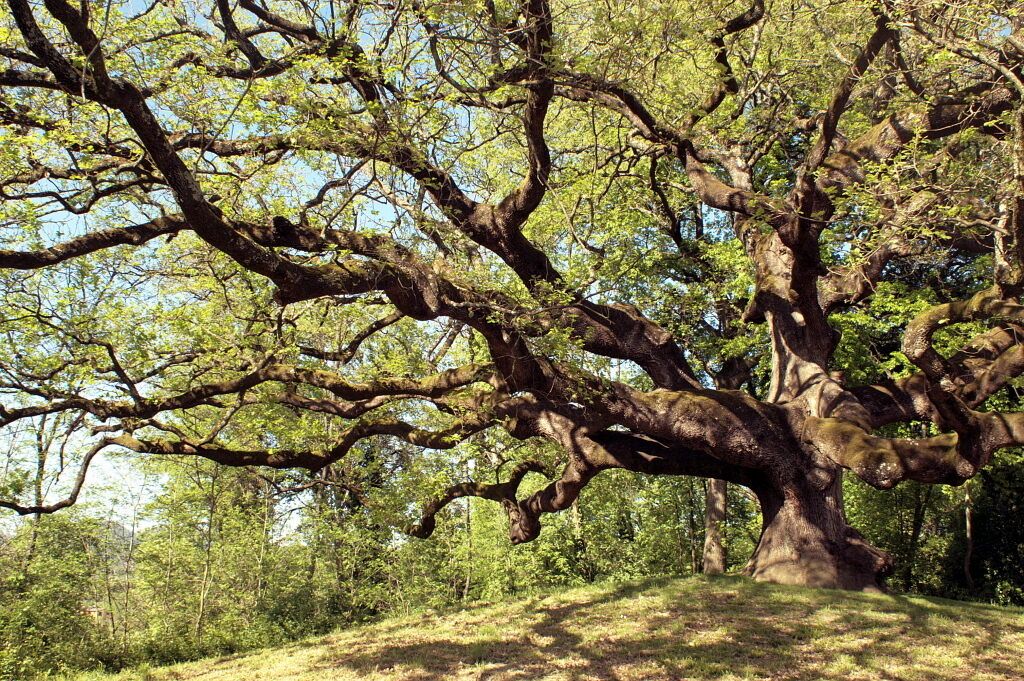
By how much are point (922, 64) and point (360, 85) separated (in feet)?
24.9

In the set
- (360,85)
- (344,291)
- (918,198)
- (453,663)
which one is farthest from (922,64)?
(453,663)

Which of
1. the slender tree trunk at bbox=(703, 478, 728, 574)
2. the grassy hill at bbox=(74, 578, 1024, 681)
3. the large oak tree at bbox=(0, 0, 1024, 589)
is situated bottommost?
the grassy hill at bbox=(74, 578, 1024, 681)

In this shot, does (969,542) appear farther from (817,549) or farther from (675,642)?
(675,642)

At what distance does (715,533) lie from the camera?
14273 mm

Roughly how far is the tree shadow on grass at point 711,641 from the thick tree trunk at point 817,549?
51 centimetres

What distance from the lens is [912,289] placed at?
13547 millimetres

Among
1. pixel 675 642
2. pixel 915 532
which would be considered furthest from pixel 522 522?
pixel 915 532

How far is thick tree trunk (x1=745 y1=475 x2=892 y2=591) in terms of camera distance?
8727 millimetres

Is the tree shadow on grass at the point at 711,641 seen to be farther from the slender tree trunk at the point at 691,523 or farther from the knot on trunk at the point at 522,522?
the slender tree trunk at the point at 691,523

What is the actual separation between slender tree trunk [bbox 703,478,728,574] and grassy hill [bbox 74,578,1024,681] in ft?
16.5

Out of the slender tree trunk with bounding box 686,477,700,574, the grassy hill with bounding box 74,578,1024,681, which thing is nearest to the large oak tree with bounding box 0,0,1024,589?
the grassy hill with bounding box 74,578,1024,681

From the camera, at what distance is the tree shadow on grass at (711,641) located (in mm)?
5918

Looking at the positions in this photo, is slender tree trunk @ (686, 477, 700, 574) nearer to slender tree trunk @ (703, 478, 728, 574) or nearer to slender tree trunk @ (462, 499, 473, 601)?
slender tree trunk @ (703, 478, 728, 574)

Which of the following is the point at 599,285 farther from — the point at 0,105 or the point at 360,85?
the point at 0,105
